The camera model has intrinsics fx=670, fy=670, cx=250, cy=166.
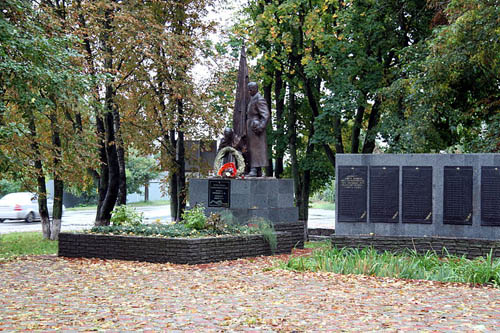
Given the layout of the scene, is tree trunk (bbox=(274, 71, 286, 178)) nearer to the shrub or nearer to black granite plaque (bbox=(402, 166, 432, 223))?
the shrub

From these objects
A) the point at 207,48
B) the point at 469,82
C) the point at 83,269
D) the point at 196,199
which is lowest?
the point at 83,269

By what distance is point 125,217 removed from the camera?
1612 centimetres

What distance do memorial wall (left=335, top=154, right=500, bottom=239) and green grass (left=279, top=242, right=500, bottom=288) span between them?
4.71 ft

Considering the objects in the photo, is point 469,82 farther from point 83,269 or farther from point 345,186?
point 83,269

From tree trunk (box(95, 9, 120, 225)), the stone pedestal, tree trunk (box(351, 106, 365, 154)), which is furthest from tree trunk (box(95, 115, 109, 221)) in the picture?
tree trunk (box(351, 106, 365, 154))

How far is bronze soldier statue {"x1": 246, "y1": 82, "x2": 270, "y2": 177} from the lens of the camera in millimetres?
18375

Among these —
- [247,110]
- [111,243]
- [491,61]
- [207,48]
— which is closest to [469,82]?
[491,61]

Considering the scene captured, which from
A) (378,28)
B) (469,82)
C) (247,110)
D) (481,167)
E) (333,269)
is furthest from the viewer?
(378,28)

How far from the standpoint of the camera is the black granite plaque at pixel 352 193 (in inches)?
591

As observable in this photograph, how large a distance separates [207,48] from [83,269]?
1251cm

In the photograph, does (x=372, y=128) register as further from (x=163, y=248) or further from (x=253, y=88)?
(x=163, y=248)

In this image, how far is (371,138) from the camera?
2416cm

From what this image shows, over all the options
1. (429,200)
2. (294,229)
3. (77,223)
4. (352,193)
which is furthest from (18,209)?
(429,200)

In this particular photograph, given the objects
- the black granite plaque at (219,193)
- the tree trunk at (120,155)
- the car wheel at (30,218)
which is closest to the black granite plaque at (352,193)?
the black granite plaque at (219,193)
